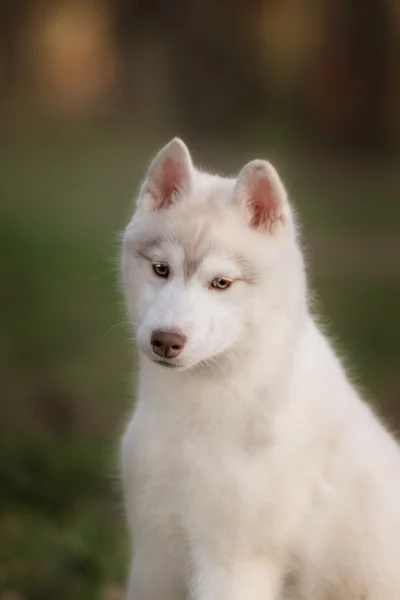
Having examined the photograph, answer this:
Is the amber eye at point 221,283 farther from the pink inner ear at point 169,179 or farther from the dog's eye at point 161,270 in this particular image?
the pink inner ear at point 169,179

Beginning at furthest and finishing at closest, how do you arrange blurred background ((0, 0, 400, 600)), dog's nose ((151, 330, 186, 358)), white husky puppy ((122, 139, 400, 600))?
1. blurred background ((0, 0, 400, 600))
2. white husky puppy ((122, 139, 400, 600))
3. dog's nose ((151, 330, 186, 358))

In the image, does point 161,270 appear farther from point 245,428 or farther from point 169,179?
point 245,428

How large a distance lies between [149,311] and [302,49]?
312 centimetres

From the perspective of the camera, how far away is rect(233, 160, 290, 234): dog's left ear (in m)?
2.39

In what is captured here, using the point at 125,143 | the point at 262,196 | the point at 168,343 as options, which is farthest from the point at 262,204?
the point at 125,143

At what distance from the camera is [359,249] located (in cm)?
533

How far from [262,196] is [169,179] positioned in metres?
0.24

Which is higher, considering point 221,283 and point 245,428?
point 221,283

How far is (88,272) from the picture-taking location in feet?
17.1

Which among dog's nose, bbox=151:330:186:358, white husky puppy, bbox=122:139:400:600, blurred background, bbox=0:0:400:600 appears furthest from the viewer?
blurred background, bbox=0:0:400:600

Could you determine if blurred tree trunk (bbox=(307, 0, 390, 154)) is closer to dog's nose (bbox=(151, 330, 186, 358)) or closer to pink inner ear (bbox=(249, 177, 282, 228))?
pink inner ear (bbox=(249, 177, 282, 228))

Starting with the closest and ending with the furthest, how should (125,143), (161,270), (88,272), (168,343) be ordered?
(168,343)
(161,270)
(125,143)
(88,272)

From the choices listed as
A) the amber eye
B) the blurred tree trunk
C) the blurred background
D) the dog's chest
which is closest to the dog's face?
the amber eye

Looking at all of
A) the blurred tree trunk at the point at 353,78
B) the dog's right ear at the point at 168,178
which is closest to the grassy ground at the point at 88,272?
the blurred tree trunk at the point at 353,78
